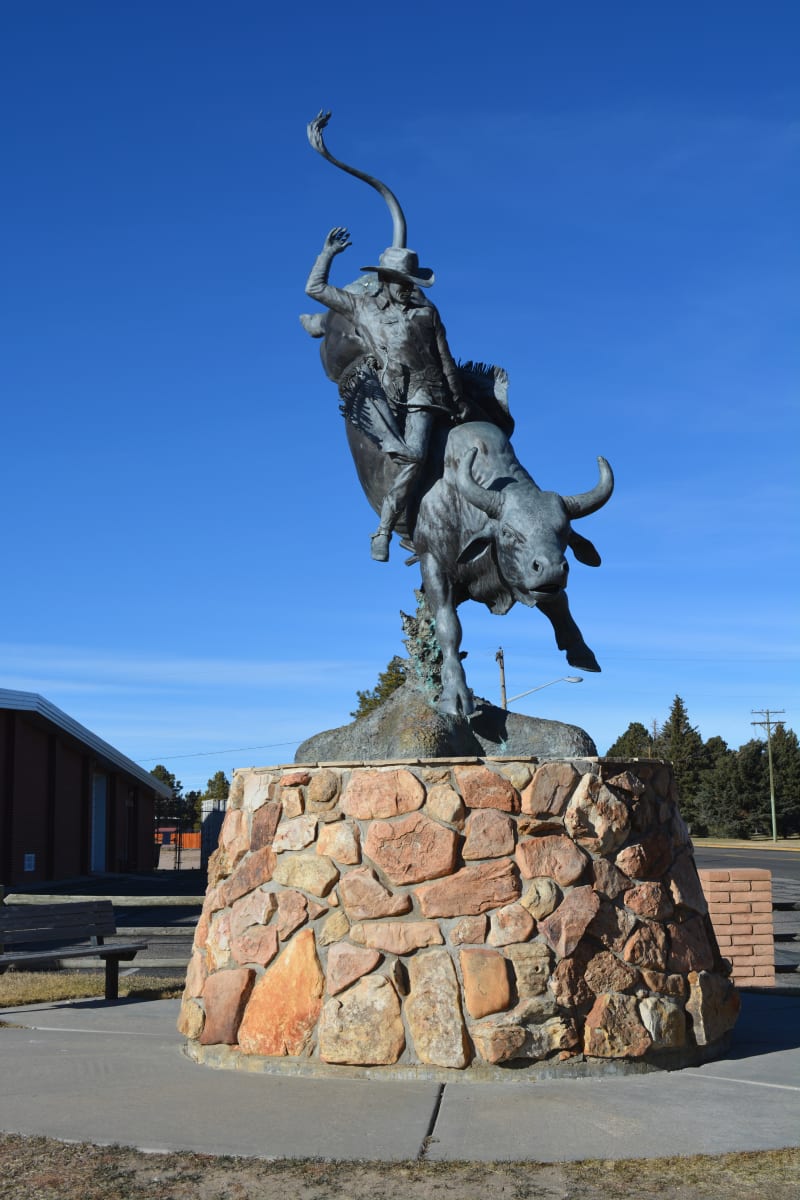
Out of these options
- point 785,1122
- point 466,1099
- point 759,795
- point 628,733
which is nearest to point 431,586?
point 466,1099

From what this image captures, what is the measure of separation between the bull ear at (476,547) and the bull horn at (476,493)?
0.50ft

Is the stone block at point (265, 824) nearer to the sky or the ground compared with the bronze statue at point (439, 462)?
nearer to the ground

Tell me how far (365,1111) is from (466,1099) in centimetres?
51

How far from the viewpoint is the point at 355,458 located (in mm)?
8555

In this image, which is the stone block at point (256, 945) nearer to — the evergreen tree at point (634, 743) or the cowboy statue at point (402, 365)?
the cowboy statue at point (402, 365)

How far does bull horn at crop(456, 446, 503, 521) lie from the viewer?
733 cm

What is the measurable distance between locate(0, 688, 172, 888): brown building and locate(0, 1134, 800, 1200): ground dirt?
23811 mm

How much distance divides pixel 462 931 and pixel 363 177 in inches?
207

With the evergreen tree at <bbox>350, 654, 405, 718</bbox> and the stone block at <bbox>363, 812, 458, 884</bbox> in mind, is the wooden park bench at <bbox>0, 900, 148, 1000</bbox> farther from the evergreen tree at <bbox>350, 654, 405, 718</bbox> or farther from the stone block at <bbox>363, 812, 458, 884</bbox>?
the evergreen tree at <bbox>350, 654, 405, 718</bbox>

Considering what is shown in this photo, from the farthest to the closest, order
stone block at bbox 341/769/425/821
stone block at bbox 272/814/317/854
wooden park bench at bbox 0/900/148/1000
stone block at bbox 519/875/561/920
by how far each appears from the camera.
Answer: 1. wooden park bench at bbox 0/900/148/1000
2. stone block at bbox 272/814/317/854
3. stone block at bbox 341/769/425/821
4. stone block at bbox 519/875/561/920

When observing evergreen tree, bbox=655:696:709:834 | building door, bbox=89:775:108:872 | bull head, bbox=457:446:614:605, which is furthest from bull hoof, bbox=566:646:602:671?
evergreen tree, bbox=655:696:709:834

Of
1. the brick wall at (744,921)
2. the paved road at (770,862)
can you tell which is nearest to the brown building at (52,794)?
the paved road at (770,862)

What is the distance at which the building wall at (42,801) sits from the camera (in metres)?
27.7

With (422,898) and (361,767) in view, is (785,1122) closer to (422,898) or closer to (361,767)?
(422,898)
